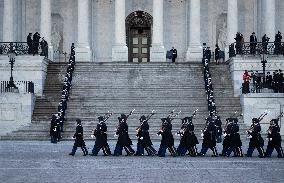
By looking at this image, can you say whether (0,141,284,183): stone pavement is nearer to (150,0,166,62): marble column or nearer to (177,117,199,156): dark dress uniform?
(177,117,199,156): dark dress uniform

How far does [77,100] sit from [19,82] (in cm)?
457

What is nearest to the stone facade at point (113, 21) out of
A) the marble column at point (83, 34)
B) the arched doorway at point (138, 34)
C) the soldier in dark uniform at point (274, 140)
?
the arched doorway at point (138, 34)

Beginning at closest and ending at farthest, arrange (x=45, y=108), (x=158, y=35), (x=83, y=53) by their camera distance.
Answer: (x=45, y=108)
(x=158, y=35)
(x=83, y=53)

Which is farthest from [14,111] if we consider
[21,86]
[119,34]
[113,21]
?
[113,21]

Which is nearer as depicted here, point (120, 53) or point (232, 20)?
point (120, 53)

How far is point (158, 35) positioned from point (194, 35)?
2.66m

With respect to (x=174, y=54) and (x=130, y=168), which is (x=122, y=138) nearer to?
(x=130, y=168)

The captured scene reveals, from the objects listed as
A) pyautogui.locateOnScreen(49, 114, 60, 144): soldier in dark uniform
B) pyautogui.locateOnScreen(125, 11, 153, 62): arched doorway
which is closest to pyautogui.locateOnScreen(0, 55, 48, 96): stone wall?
pyautogui.locateOnScreen(49, 114, 60, 144): soldier in dark uniform

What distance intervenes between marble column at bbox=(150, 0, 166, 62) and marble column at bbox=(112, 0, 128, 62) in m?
2.11

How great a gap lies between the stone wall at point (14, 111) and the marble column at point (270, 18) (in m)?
19.4

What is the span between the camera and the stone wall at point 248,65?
4175 cm

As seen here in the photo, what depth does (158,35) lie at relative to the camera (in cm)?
4872

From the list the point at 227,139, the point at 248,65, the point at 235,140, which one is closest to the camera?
the point at 235,140

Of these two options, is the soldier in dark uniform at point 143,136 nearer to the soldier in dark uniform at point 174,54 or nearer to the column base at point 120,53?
the column base at point 120,53
